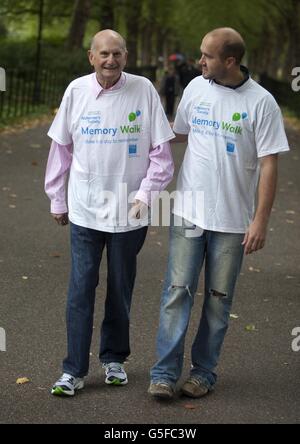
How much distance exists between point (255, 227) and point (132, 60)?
44.7 metres

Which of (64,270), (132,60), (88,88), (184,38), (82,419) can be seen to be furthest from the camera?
(184,38)

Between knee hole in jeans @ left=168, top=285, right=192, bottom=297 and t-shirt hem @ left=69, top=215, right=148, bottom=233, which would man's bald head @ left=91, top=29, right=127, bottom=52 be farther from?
knee hole in jeans @ left=168, top=285, right=192, bottom=297

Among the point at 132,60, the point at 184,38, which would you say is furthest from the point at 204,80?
the point at 184,38

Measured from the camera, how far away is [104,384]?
5.65 m

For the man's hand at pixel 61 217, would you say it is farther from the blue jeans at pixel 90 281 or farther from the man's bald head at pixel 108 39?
the man's bald head at pixel 108 39

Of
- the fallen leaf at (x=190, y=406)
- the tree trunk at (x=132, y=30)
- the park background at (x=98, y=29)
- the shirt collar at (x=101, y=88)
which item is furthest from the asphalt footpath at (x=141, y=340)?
the tree trunk at (x=132, y=30)

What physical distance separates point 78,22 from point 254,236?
31.9 meters

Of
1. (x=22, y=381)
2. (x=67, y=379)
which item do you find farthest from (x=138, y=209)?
(x=22, y=381)

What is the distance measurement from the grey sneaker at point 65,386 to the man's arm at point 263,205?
1179 millimetres

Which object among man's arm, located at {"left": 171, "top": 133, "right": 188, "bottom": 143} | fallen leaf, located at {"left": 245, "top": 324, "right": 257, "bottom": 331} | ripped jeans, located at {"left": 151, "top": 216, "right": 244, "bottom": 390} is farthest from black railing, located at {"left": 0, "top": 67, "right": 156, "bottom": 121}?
ripped jeans, located at {"left": 151, "top": 216, "right": 244, "bottom": 390}

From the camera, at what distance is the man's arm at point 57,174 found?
5.48 m

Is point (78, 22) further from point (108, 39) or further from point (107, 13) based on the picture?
point (108, 39)

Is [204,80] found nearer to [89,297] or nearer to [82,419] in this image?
[89,297]

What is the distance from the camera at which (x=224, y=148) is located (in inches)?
208
